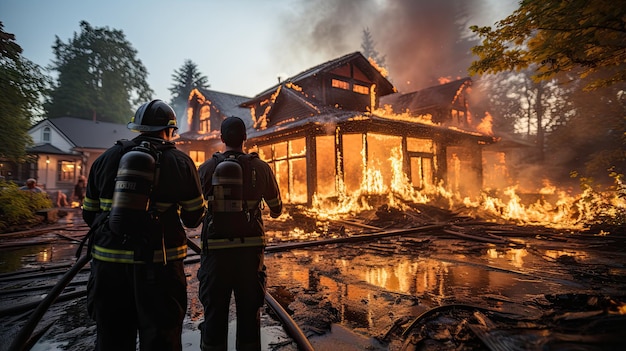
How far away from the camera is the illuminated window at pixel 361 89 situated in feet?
55.9

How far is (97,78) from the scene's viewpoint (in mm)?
44719

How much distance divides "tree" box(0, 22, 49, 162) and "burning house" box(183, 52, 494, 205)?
890 centimetres

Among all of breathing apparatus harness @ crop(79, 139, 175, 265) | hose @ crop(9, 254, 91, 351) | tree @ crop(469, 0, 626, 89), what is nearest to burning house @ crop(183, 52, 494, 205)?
tree @ crop(469, 0, 626, 89)

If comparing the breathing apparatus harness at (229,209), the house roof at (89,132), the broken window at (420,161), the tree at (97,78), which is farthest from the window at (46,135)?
the breathing apparatus harness at (229,209)

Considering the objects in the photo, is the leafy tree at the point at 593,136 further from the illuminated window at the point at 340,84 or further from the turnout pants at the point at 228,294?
the turnout pants at the point at 228,294

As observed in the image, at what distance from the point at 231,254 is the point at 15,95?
503 inches

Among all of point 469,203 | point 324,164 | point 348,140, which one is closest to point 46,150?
point 324,164

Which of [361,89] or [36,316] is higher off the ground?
[361,89]

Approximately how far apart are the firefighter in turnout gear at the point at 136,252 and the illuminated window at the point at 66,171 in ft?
113

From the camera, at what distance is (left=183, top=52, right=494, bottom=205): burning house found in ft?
44.8

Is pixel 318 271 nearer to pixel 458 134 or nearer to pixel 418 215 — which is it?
pixel 418 215

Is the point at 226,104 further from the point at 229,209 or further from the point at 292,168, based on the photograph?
the point at 229,209

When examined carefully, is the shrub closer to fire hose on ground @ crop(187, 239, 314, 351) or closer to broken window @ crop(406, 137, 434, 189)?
fire hose on ground @ crop(187, 239, 314, 351)

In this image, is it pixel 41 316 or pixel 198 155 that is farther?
pixel 198 155
